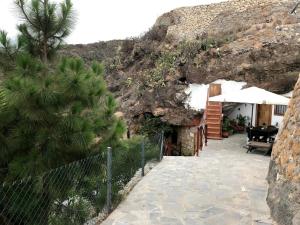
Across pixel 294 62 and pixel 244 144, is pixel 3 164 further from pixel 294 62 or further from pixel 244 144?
pixel 294 62

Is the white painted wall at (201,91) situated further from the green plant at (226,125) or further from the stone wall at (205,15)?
the stone wall at (205,15)

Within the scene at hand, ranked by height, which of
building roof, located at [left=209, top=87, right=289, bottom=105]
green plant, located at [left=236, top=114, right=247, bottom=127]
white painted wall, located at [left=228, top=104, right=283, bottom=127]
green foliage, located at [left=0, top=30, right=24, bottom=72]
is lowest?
green plant, located at [left=236, top=114, right=247, bottom=127]

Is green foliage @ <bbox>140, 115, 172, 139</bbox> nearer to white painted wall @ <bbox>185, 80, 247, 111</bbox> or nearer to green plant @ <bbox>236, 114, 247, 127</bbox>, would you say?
white painted wall @ <bbox>185, 80, 247, 111</bbox>

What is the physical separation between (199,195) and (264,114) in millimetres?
10554

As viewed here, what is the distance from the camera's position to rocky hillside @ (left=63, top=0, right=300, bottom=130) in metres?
15.4

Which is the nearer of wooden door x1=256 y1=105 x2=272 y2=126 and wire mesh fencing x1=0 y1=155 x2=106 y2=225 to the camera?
wire mesh fencing x1=0 y1=155 x2=106 y2=225

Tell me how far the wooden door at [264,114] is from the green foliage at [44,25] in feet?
39.2

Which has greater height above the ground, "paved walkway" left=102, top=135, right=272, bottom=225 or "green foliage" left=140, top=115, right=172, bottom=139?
"green foliage" left=140, top=115, right=172, bottom=139

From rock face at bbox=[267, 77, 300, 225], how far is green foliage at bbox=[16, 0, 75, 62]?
163 inches

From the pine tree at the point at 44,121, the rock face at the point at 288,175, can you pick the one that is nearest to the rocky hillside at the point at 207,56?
the rock face at the point at 288,175

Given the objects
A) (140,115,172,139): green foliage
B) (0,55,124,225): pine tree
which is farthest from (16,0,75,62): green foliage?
(140,115,172,139): green foliage

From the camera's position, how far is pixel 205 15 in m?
23.7

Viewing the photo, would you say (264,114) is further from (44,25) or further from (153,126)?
(44,25)

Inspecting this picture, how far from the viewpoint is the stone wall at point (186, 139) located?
14977 mm
